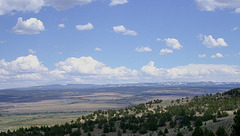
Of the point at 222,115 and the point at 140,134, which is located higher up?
the point at 222,115

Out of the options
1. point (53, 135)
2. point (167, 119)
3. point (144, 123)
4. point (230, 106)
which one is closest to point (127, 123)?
point (144, 123)

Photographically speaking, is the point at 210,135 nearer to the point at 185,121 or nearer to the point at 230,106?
the point at 185,121

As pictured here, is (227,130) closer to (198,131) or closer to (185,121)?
(198,131)

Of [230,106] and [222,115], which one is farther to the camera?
[230,106]

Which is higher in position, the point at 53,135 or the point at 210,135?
the point at 210,135

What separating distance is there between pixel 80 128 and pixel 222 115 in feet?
58.0

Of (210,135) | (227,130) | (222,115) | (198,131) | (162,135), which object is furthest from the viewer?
(222,115)

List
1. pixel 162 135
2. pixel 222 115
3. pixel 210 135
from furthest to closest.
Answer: pixel 222 115
pixel 162 135
pixel 210 135

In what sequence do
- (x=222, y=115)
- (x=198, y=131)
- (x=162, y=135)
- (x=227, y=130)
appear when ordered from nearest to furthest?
1. (x=198, y=131)
2. (x=227, y=130)
3. (x=162, y=135)
4. (x=222, y=115)

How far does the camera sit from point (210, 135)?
59.8 ft

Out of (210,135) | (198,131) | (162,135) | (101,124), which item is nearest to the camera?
(210,135)

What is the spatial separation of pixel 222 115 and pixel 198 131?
34.6 ft

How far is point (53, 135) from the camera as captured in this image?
108 feet

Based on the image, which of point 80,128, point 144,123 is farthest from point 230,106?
point 80,128
